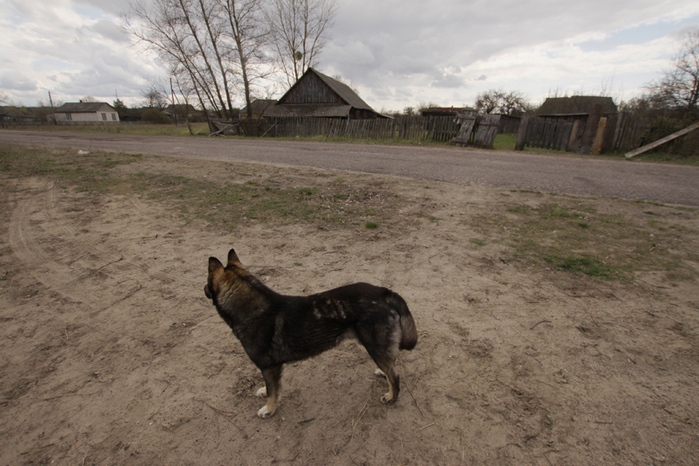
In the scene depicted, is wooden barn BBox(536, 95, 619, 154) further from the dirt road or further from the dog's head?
the dog's head

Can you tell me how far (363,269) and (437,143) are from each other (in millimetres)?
15574

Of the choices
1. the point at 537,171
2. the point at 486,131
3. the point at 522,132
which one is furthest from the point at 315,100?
the point at 537,171

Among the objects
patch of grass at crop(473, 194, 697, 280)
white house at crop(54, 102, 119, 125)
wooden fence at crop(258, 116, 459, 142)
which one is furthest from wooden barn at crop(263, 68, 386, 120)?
white house at crop(54, 102, 119, 125)

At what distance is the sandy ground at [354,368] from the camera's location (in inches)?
77.9

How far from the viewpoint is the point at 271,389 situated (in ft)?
7.38

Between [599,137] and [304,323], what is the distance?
1704cm

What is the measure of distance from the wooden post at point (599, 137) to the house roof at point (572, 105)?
18.6 m

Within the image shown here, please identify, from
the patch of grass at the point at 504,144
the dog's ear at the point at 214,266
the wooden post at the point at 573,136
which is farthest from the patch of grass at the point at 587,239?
the patch of grass at the point at 504,144

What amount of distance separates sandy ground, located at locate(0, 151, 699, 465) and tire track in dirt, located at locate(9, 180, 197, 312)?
0.10 ft

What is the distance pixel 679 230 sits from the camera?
16.3 ft

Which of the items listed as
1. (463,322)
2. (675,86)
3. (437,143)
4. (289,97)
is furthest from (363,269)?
(289,97)

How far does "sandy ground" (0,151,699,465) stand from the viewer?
6.49 ft

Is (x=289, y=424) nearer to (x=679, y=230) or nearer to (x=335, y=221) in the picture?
(x=335, y=221)

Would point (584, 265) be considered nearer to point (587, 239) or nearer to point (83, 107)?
point (587, 239)
